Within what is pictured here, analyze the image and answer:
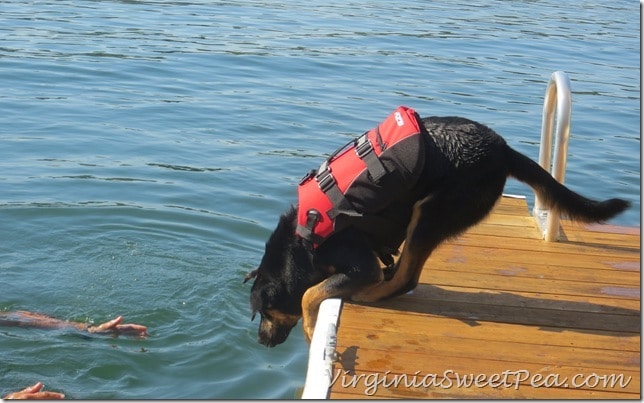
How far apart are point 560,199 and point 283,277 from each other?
1.59 m

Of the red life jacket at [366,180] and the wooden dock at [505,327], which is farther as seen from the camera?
the red life jacket at [366,180]

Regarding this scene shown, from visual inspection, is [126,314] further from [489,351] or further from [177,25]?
[177,25]

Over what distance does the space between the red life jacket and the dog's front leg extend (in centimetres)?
23

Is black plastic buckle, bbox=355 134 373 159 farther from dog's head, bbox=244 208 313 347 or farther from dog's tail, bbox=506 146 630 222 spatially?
dog's tail, bbox=506 146 630 222

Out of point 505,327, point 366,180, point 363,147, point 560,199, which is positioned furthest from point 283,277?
point 560,199

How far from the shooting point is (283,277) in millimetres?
5176

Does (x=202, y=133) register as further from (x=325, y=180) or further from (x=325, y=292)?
(x=325, y=292)

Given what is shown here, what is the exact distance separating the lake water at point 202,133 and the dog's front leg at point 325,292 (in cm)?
78

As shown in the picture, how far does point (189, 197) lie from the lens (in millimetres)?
8930

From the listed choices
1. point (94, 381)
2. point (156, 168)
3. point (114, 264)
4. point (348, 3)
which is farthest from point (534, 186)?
point (348, 3)

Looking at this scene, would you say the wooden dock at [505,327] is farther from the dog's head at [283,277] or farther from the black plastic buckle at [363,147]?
the black plastic buckle at [363,147]

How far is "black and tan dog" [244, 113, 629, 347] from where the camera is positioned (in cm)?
489

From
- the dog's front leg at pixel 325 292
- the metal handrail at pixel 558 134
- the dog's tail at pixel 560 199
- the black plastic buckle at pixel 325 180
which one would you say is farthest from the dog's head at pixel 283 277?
the metal handrail at pixel 558 134

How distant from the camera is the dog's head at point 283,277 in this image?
515cm
